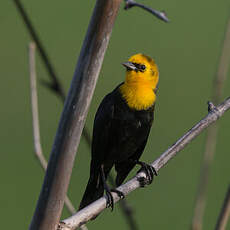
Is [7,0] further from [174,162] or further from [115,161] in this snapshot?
[115,161]

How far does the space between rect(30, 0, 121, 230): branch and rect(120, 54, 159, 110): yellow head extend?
171cm

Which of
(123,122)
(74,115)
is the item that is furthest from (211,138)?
(123,122)

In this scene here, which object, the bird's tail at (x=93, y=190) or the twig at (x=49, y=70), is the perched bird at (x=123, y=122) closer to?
the bird's tail at (x=93, y=190)

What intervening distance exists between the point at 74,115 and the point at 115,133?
5.71 ft

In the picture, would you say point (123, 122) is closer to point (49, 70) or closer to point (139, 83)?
point (139, 83)

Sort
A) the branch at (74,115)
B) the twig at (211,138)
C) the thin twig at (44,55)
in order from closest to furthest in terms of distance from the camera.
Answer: the branch at (74,115) < the thin twig at (44,55) < the twig at (211,138)

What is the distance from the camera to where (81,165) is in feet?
16.0

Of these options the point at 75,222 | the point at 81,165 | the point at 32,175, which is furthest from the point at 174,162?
the point at 75,222

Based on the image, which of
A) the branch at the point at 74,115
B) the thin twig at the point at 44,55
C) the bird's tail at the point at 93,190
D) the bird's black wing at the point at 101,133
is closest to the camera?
the branch at the point at 74,115

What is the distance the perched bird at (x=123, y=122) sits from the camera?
3.02 metres

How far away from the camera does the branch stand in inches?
50.4

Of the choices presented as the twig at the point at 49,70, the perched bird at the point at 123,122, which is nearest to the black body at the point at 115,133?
the perched bird at the point at 123,122

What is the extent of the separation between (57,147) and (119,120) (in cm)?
170

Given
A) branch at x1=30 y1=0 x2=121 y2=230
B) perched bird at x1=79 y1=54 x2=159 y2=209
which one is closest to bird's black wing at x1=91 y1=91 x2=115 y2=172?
perched bird at x1=79 y1=54 x2=159 y2=209
